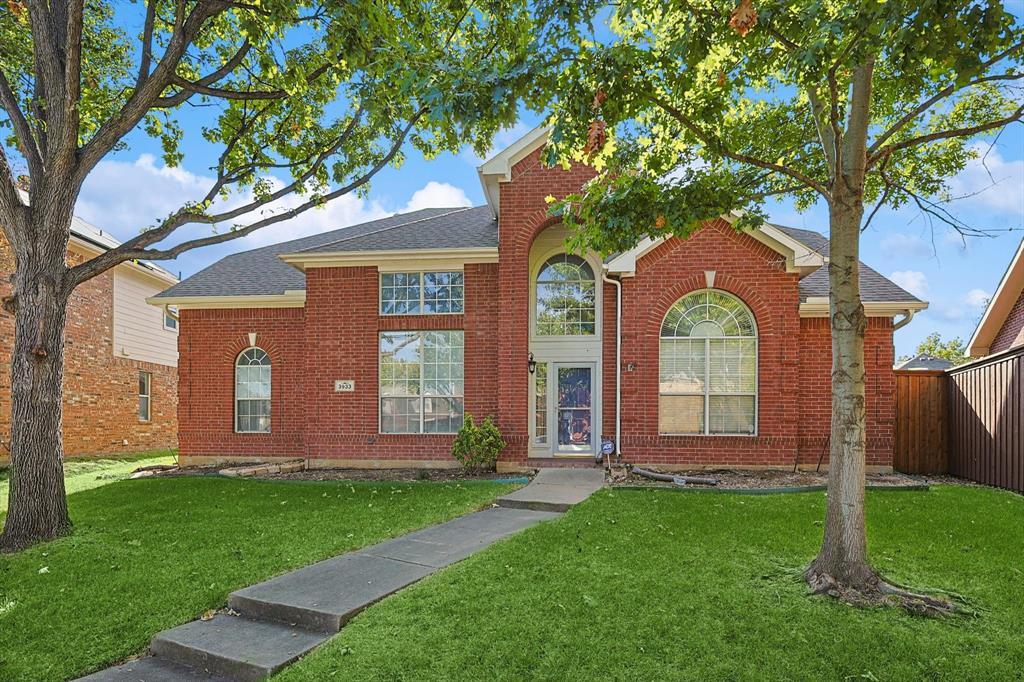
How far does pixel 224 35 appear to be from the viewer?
31.9 feet

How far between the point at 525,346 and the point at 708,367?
3555mm

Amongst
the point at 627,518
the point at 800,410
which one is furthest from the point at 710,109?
the point at 800,410

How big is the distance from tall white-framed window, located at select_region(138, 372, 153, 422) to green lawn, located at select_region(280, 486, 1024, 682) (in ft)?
58.3

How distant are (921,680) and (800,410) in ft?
28.5

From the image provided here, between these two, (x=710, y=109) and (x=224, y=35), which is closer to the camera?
(x=710, y=109)

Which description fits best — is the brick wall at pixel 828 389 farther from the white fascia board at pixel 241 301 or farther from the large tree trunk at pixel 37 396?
the large tree trunk at pixel 37 396

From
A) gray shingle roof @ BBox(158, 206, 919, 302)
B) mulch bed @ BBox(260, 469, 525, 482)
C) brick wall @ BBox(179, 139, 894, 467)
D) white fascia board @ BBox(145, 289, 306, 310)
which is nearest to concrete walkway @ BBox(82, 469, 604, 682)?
mulch bed @ BBox(260, 469, 525, 482)

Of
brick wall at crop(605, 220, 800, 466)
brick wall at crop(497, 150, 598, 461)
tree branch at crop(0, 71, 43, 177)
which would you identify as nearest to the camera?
tree branch at crop(0, 71, 43, 177)

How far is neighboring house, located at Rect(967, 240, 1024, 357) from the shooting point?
13539mm

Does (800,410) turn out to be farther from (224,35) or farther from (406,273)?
(224,35)

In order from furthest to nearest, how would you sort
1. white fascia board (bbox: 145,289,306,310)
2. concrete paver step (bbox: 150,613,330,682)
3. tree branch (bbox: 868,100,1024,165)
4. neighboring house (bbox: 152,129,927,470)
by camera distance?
1. white fascia board (bbox: 145,289,306,310)
2. neighboring house (bbox: 152,129,927,470)
3. tree branch (bbox: 868,100,1024,165)
4. concrete paver step (bbox: 150,613,330,682)

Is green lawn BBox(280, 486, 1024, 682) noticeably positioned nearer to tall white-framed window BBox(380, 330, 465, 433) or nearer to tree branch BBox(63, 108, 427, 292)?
tree branch BBox(63, 108, 427, 292)

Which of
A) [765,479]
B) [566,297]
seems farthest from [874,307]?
[566,297]

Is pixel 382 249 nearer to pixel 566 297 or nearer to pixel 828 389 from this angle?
pixel 566 297
